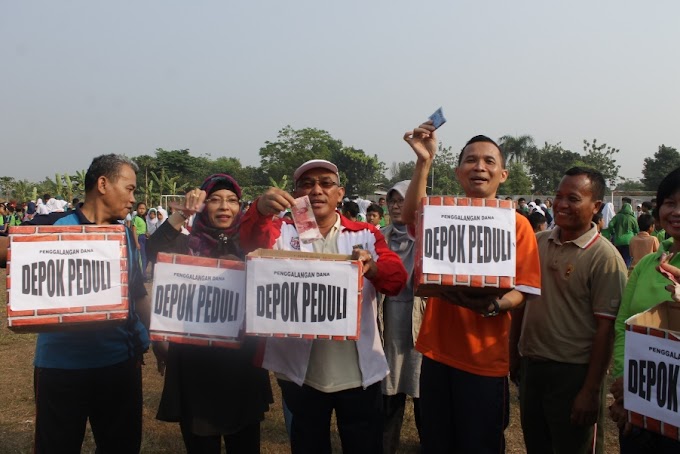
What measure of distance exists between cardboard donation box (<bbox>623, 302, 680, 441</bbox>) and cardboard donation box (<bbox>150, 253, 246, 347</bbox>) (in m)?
1.80

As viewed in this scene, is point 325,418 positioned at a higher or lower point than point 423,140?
lower

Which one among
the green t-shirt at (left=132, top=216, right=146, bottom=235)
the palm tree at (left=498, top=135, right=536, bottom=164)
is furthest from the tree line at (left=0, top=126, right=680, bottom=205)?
the green t-shirt at (left=132, top=216, right=146, bottom=235)

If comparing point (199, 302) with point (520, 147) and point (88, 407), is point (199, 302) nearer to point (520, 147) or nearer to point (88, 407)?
point (88, 407)

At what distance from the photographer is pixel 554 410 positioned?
2.94 m

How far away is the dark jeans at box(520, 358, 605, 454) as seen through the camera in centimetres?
289

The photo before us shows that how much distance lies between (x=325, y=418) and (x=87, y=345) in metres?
1.35

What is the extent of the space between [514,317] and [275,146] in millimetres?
74312

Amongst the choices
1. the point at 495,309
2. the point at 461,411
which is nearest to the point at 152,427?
the point at 461,411

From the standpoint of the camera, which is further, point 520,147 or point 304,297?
point 520,147

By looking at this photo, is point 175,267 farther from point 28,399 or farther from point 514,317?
point 28,399

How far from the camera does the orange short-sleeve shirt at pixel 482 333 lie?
8.10 feet

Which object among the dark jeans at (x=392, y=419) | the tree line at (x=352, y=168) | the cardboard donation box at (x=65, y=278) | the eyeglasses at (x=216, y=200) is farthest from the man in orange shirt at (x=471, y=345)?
the tree line at (x=352, y=168)

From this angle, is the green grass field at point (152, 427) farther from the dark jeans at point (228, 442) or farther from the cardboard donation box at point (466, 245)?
the cardboard donation box at point (466, 245)

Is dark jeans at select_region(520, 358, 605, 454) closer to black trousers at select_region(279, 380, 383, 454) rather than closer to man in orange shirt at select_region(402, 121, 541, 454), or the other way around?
man in orange shirt at select_region(402, 121, 541, 454)
